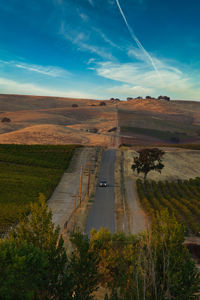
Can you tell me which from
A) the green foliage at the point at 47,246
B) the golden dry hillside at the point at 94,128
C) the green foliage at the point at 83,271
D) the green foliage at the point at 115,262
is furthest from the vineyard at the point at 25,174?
the golden dry hillside at the point at 94,128

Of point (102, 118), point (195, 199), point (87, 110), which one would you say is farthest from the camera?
point (87, 110)

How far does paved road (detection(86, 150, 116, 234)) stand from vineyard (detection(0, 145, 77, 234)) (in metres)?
11.0

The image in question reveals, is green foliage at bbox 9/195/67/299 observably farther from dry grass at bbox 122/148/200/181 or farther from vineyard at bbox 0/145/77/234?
dry grass at bbox 122/148/200/181

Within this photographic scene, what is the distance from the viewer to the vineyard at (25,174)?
138ft

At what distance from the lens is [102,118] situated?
586 feet

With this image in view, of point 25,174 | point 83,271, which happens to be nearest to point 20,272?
point 83,271

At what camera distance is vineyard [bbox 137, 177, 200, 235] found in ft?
130

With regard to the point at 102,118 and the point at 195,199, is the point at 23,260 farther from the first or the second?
the point at 102,118

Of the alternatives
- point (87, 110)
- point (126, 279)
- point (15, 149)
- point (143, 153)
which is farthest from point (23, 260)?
point (87, 110)

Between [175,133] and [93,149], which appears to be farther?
[175,133]

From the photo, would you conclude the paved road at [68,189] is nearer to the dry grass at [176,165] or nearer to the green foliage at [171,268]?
the dry grass at [176,165]

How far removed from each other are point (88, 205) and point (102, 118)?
137m

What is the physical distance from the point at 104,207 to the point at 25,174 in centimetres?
2814

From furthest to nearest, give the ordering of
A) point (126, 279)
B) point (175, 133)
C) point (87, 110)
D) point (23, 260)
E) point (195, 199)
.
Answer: point (87, 110), point (175, 133), point (195, 199), point (126, 279), point (23, 260)
